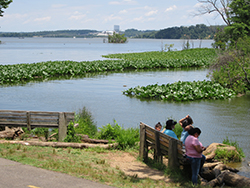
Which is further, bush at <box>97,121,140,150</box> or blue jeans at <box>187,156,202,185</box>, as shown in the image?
bush at <box>97,121,140,150</box>

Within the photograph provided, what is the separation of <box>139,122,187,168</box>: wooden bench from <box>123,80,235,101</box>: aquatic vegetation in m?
13.9

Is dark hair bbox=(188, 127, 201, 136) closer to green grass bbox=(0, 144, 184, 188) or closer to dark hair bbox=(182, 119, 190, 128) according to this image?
dark hair bbox=(182, 119, 190, 128)

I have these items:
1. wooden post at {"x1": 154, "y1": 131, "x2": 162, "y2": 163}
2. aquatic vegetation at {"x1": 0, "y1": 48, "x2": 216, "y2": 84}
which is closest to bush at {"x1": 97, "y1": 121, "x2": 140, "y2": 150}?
wooden post at {"x1": 154, "y1": 131, "x2": 162, "y2": 163}

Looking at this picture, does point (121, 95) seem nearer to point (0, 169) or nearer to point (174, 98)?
point (174, 98)

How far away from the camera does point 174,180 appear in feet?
26.5

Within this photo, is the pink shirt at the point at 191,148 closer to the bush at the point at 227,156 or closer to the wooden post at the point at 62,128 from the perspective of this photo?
the bush at the point at 227,156

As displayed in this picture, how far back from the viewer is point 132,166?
920 centimetres

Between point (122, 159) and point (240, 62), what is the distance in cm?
2058

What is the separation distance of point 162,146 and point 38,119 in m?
5.18

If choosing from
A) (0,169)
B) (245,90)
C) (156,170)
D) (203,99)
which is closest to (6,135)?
(0,169)

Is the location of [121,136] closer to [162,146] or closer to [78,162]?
[162,146]

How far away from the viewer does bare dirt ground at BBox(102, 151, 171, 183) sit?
832 cm

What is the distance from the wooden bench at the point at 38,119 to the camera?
38.0ft

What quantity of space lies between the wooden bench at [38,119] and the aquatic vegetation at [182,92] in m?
13.1
